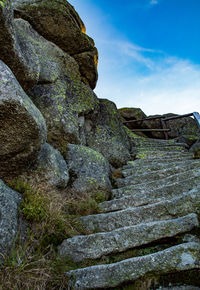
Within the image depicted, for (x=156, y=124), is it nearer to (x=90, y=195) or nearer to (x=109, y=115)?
(x=109, y=115)

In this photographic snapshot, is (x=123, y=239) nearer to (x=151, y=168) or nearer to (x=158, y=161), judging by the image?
(x=151, y=168)

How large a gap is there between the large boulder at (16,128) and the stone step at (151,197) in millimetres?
1662

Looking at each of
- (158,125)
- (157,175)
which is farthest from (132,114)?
(157,175)

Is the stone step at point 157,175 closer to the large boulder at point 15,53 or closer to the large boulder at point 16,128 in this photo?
the large boulder at point 16,128

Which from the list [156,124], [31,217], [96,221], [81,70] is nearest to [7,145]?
[31,217]

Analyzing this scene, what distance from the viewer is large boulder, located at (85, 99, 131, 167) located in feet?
20.7

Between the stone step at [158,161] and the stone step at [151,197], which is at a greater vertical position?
the stone step at [158,161]

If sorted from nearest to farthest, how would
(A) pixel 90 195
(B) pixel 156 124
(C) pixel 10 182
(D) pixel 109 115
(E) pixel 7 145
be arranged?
1. (E) pixel 7 145
2. (C) pixel 10 182
3. (A) pixel 90 195
4. (D) pixel 109 115
5. (B) pixel 156 124

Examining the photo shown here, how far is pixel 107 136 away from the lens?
21.9 ft

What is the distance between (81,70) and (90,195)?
17.2ft

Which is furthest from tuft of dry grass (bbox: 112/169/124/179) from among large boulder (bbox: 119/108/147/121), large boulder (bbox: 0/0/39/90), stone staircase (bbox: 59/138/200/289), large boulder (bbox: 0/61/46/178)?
large boulder (bbox: 119/108/147/121)

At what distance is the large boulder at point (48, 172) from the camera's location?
137 inches

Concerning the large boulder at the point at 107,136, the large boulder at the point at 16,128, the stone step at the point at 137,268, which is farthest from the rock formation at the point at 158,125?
the stone step at the point at 137,268

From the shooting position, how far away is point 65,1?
777cm
